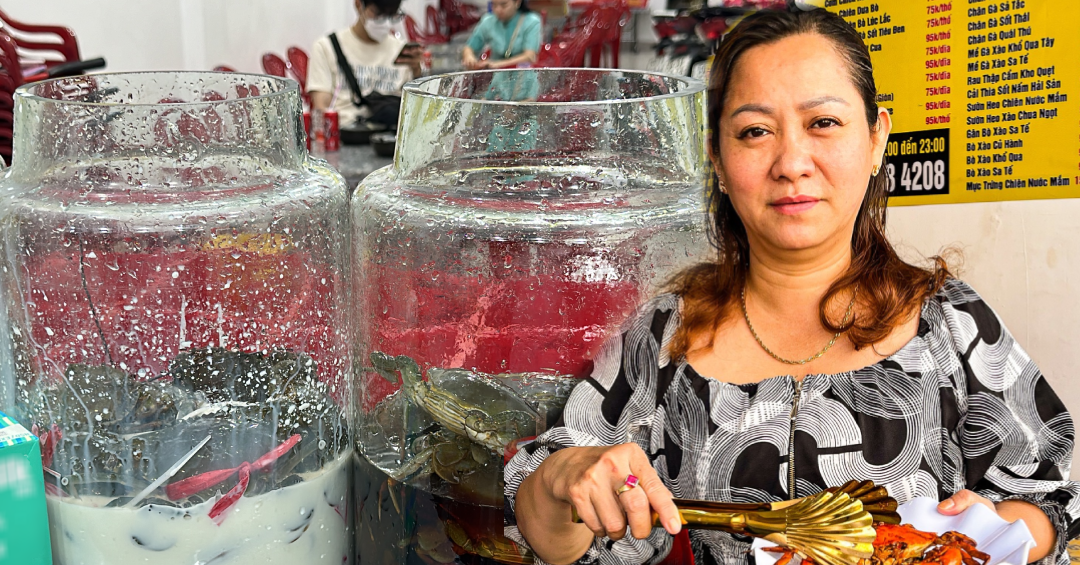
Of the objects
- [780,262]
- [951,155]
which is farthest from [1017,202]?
[780,262]

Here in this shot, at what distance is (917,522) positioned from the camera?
690 mm

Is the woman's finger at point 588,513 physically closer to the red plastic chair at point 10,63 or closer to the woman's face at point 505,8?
the red plastic chair at point 10,63

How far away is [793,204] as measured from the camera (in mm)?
714

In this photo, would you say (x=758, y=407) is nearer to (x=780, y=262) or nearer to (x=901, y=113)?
(x=780, y=262)

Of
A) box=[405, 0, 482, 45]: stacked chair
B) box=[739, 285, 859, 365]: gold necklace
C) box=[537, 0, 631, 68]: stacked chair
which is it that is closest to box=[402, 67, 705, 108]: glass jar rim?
box=[739, 285, 859, 365]: gold necklace

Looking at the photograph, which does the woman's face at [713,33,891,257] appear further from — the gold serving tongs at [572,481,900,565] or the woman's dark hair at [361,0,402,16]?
the woman's dark hair at [361,0,402,16]

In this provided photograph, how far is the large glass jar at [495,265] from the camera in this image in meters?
0.67

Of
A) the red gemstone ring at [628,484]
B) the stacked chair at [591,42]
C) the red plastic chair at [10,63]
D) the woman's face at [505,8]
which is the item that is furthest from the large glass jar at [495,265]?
the woman's face at [505,8]

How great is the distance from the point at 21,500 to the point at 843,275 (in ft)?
2.12

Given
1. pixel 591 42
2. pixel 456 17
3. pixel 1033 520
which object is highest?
pixel 456 17

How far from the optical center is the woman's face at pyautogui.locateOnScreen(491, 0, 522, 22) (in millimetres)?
4637

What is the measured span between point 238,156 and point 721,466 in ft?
1.45

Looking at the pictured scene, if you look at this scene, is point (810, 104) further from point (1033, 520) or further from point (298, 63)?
point (298, 63)

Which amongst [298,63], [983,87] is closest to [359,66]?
[298,63]
